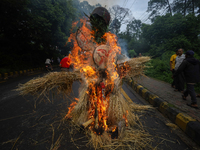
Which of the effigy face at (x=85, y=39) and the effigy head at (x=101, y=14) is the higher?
the effigy head at (x=101, y=14)

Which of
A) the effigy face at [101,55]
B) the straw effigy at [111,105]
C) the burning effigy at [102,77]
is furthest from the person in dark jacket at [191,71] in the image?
the effigy face at [101,55]

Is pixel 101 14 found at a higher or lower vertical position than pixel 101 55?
higher

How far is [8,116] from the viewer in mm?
2863

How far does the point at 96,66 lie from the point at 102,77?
26 centimetres

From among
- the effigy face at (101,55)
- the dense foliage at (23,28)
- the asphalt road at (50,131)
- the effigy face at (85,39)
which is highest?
the dense foliage at (23,28)

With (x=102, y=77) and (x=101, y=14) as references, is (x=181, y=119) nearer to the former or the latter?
(x=102, y=77)

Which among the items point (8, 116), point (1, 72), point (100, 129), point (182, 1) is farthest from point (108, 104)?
point (182, 1)

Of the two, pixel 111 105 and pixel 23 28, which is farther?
pixel 23 28

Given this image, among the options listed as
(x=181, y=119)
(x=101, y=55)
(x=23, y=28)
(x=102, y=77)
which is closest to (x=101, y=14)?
(x=101, y=55)

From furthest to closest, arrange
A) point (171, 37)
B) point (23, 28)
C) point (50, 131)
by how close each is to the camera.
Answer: point (171, 37) < point (23, 28) < point (50, 131)

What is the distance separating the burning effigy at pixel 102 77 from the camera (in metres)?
1.86

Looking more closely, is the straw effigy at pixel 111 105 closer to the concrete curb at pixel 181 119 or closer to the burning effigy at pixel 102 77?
the burning effigy at pixel 102 77

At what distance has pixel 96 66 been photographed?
191 cm

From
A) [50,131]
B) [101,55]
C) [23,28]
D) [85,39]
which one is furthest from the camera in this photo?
[23,28]
